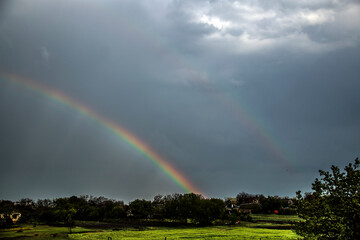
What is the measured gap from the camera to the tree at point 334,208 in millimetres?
23234

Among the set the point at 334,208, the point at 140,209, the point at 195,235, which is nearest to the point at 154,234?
the point at 195,235

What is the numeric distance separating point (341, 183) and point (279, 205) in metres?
187

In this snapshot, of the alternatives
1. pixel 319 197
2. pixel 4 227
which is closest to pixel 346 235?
pixel 319 197

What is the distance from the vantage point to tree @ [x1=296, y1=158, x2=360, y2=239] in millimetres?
23234

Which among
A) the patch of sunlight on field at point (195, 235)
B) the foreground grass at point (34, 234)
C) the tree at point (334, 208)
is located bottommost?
the patch of sunlight on field at point (195, 235)

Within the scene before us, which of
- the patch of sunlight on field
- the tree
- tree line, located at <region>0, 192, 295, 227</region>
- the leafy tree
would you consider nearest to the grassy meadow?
the patch of sunlight on field

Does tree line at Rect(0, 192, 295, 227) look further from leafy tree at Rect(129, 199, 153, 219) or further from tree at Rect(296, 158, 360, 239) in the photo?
tree at Rect(296, 158, 360, 239)

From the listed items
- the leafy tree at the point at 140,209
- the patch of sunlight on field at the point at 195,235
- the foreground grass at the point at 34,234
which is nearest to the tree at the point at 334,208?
the patch of sunlight on field at the point at 195,235

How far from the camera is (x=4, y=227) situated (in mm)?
110125

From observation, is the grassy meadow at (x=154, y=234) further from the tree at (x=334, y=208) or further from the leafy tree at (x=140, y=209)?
the leafy tree at (x=140, y=209)

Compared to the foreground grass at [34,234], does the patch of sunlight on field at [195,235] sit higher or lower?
lower

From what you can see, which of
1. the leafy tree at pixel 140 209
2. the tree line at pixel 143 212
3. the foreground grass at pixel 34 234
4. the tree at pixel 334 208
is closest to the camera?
the tree at pixel 334 208

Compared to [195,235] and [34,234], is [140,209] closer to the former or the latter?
[34,234]

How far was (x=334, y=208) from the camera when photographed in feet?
81.0
